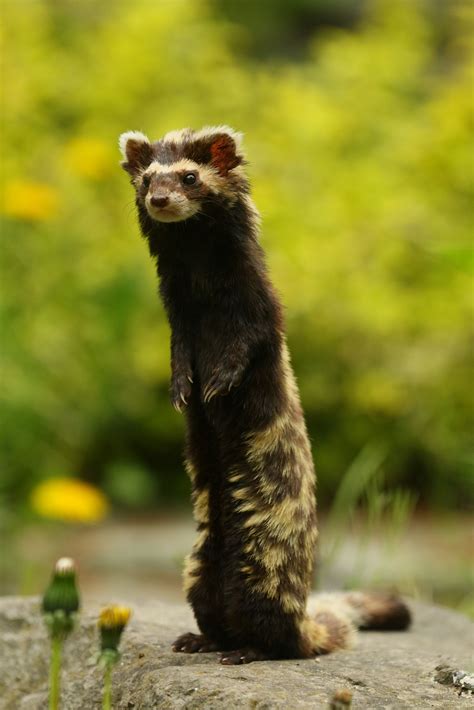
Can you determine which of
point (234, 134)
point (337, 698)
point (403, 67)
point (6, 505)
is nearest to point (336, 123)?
point (403, 67)

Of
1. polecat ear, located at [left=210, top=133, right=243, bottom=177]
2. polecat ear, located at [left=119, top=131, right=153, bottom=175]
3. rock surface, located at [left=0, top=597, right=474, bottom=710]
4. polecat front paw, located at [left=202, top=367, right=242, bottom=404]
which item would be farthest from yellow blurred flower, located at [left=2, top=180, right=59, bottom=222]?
polecat front paw, located at [left=202, top=367, right=242, bottom=404]

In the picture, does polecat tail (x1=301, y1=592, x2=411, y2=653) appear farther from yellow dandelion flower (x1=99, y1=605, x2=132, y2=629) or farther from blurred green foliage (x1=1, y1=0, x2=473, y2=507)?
blurred green foliage (x1=1, y1=0, x2=473, y2=507)

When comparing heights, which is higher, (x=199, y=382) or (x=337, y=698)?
(x=199, y=382)

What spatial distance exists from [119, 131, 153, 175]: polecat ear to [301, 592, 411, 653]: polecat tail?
174 centimetres

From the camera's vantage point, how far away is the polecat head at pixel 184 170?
360 centimetres

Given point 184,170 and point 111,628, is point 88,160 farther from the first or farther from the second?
point 111,628

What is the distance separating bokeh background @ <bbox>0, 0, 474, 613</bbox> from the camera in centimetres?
802

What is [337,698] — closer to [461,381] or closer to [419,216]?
[461,381]

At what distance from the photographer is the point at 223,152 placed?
12.4ft

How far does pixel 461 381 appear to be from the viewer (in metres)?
8.57

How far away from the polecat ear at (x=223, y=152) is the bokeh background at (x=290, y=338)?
3.76m

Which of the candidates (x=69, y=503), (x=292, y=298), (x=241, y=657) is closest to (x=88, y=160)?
(x=292, y=298)

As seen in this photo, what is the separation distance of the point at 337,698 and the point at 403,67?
9572 mm

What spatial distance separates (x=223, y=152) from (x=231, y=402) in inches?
33.1
